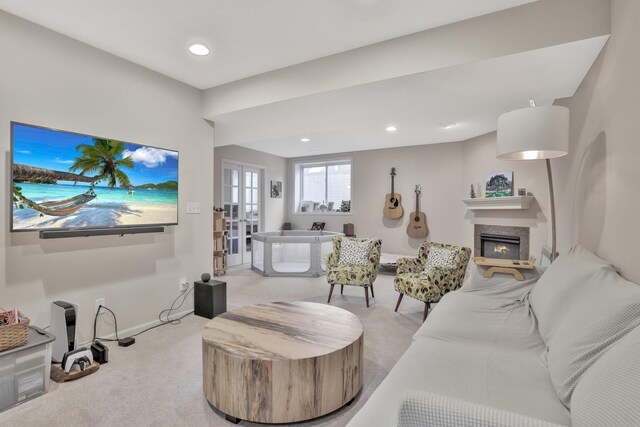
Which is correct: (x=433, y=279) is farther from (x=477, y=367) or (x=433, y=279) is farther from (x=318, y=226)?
(x=318, y=226)

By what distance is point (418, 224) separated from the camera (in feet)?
19.3

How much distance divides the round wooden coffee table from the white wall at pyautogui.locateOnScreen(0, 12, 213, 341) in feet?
4.45

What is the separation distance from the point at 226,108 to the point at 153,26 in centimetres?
105

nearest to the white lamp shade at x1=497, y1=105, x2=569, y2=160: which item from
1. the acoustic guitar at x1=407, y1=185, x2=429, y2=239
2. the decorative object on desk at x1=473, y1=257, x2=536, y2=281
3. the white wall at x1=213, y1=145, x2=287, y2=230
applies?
the decorative object on desk at x1=473, y1=257, x2=536, y2=281

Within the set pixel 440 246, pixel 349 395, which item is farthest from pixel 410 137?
pixel 349 395

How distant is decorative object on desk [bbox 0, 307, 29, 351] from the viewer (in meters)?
1.77

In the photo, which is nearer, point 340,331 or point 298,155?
point 340,331

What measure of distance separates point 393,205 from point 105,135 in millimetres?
4775

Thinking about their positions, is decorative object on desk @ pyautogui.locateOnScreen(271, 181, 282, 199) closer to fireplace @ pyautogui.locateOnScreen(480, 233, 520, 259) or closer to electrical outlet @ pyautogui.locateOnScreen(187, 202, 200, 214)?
electrical outlet @ pyautogui.locateOnScreen(187, 202, 200, 214)

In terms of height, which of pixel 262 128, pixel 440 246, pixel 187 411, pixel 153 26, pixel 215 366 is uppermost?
pixel 153 26

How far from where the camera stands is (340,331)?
77.2 inches

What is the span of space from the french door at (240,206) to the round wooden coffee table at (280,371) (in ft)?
13.7

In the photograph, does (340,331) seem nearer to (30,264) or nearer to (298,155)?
(30,264)

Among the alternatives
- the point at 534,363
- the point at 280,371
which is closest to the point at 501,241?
the point at 534,363
